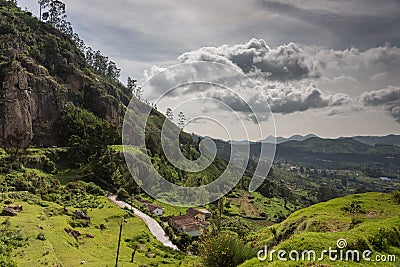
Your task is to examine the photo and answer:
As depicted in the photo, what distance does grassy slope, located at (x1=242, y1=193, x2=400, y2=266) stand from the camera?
12.8m

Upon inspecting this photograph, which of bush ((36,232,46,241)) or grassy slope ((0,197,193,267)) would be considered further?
bush ((36,232,46,241))

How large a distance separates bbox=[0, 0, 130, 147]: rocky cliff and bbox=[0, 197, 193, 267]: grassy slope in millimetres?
28097

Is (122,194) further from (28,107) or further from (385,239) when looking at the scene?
(385,239)

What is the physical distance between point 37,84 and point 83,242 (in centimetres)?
5340

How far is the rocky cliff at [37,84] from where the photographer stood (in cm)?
6225

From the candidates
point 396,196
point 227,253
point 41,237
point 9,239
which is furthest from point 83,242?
point 396,196

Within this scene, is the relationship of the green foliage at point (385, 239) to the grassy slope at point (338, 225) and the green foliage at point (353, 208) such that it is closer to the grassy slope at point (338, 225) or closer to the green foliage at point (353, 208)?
the grassy slope at point (338, 225)

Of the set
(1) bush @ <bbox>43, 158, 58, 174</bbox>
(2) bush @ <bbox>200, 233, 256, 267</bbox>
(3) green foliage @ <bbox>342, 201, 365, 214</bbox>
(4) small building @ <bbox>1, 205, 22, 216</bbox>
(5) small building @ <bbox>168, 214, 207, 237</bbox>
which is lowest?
(5) small building @ <bbox>168, 214, 207, 237</bbox>

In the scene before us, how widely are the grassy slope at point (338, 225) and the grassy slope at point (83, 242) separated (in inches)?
561

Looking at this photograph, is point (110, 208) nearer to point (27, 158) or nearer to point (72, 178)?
point (72, 178)

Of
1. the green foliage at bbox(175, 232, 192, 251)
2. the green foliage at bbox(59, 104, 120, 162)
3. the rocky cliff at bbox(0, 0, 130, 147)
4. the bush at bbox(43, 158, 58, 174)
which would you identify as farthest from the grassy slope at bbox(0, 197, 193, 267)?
the rocky cliff at bbox(0, 0, 130, 147)

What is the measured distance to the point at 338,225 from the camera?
20.8m

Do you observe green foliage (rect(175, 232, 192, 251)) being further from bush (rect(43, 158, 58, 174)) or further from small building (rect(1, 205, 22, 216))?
bush (rect(43, 158, 58, 174))

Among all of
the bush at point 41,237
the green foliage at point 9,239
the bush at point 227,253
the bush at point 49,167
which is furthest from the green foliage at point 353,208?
the bush at point 49,167
